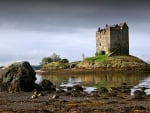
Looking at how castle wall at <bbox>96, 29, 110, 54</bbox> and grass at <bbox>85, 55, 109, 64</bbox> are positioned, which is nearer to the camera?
grass at <bbox>85, 55, 109, 64</bbox>

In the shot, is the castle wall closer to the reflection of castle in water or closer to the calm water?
the reflection of castle in water

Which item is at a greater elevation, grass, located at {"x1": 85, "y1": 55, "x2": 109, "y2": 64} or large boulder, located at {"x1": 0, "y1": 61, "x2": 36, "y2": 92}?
grass, located at {"x1": 85, "y1": 55, "x2": 109, "y2": 64}

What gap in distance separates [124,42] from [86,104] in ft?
283

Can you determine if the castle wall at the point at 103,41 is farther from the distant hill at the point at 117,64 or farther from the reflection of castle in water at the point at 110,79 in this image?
the reflection of castle in water at the point at 110,79

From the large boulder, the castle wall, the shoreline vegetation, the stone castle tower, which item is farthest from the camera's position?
the castle wall

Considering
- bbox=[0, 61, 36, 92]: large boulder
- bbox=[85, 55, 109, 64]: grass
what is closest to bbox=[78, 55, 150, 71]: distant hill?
bbox=[85, 55, 109, 64]: grass

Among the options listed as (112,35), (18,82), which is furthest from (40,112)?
(112,35)

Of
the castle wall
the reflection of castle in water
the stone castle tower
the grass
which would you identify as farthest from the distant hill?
the reflection of castle in water

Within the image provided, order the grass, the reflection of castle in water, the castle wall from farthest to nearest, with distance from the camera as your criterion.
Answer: the castle wall, the grass, the reflection of castle in water

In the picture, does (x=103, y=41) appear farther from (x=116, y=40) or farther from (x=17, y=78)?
(x=17, y=78)

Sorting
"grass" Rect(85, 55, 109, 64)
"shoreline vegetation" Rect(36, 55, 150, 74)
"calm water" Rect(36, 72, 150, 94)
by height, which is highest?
"grass" Rect(85, 55, 109, 64)

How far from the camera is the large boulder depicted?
39.0m

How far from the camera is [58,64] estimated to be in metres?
120

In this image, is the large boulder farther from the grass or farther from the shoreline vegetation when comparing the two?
the grass
